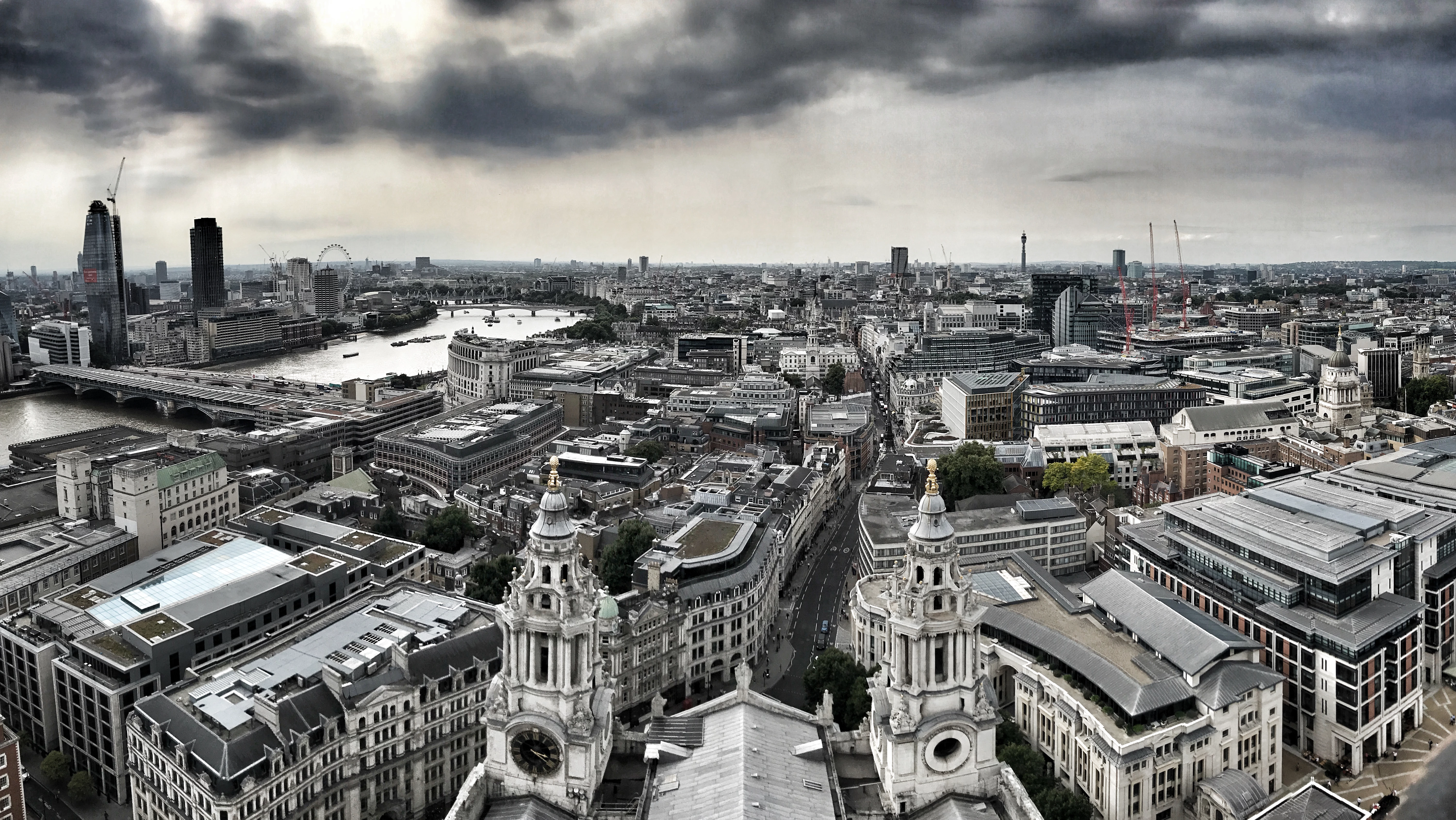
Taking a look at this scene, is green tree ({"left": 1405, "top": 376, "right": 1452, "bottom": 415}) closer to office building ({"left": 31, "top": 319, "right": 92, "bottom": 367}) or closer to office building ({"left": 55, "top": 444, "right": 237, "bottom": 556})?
office building ({"left": 55, "top": 444, "right": 237, "bottom": 556})

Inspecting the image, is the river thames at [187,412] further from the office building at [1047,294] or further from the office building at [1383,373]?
the office building at [1383,373]

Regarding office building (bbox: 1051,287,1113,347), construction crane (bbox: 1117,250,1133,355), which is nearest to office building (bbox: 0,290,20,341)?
office building (bbox: 1051,287,1113,347)

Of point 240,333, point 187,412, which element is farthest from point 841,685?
point 240,333

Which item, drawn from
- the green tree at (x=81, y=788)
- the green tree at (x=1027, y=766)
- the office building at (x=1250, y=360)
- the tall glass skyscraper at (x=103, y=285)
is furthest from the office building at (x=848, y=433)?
the tall glass skyscraper at (x=103, y=285)

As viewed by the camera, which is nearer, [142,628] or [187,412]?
[142,628]

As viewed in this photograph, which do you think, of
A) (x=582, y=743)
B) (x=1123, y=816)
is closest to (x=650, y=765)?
(x=582, y=743)

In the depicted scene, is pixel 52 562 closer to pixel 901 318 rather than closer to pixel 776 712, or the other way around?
pixel 776 712

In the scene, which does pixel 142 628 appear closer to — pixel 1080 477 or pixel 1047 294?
pixel 1080 477
